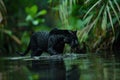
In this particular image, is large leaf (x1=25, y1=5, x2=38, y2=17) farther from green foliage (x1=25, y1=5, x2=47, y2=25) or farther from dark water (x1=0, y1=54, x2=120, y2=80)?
dark water (x1=0, y1=54, x2=120, y2=80)

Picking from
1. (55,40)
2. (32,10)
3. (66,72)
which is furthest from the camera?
(32,10)

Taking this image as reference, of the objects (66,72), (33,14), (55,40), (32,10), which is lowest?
(66,72)

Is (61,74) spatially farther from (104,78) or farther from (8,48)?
(8,48)

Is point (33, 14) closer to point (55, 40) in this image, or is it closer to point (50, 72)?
point (55, 40)

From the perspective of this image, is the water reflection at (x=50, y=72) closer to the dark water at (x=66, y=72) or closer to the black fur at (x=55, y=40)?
the dark water at (x=66, y=72)

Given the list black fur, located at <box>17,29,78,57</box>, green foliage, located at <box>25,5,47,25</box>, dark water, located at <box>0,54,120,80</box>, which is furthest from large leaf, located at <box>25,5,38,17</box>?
dark water, located at <box>0,54,120,80</box>

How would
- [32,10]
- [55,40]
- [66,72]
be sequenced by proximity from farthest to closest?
[32,10] < [55,40] < [66,72]

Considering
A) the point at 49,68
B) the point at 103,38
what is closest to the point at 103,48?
the point at 103,38

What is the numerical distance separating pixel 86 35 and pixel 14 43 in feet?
29.5

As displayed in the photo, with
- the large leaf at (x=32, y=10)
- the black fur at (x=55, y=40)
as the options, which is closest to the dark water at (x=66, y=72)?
the black fur at (x=55, y=40)

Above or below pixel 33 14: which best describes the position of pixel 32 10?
above

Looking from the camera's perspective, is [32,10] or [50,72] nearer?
[50,72]

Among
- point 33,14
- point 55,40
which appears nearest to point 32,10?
point 33,14

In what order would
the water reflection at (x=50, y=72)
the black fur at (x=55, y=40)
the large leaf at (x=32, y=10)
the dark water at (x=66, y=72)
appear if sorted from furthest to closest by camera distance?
the large leaf at (x=32, y=10) → the black fur at (x=55, y=40) → the water reflection at (x=50, y=72) → the dark water at (x=66, y=72)
